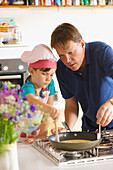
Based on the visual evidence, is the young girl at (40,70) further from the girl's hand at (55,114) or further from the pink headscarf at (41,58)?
the girl's hand at (55,114)

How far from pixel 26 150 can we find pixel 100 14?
387 centimetres

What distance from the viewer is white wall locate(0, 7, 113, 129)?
4.86 m

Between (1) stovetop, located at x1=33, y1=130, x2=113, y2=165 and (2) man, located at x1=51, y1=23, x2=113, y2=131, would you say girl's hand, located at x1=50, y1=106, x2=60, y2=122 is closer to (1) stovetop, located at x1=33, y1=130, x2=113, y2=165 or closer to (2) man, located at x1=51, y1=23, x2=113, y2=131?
(1) stovetop, located at x1=33, y1=130, x2=113, y2=165

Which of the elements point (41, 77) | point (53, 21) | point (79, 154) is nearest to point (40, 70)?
point (41, 77)

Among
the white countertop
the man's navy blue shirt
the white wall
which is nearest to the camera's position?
the white countertop

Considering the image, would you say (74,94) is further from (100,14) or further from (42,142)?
(100,14)

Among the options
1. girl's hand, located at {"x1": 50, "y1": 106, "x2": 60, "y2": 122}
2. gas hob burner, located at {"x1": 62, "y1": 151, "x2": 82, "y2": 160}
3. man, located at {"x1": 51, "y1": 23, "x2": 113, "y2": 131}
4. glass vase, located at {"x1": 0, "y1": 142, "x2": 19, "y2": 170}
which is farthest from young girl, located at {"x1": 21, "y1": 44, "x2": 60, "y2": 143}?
glass vase, located at {"x1": 0, "y1": 142, "x2": 19, "y2": 170}

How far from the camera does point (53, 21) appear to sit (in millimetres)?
5004

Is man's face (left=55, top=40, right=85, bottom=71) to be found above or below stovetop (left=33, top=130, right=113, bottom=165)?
above

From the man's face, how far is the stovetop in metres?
0.59

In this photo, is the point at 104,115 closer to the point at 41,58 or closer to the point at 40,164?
the point at 40,164

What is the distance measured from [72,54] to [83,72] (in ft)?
0.72

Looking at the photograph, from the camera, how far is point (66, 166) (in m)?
1.37

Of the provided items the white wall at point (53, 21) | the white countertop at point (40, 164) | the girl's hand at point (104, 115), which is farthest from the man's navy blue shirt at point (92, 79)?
the white wall at point (53, 21)
